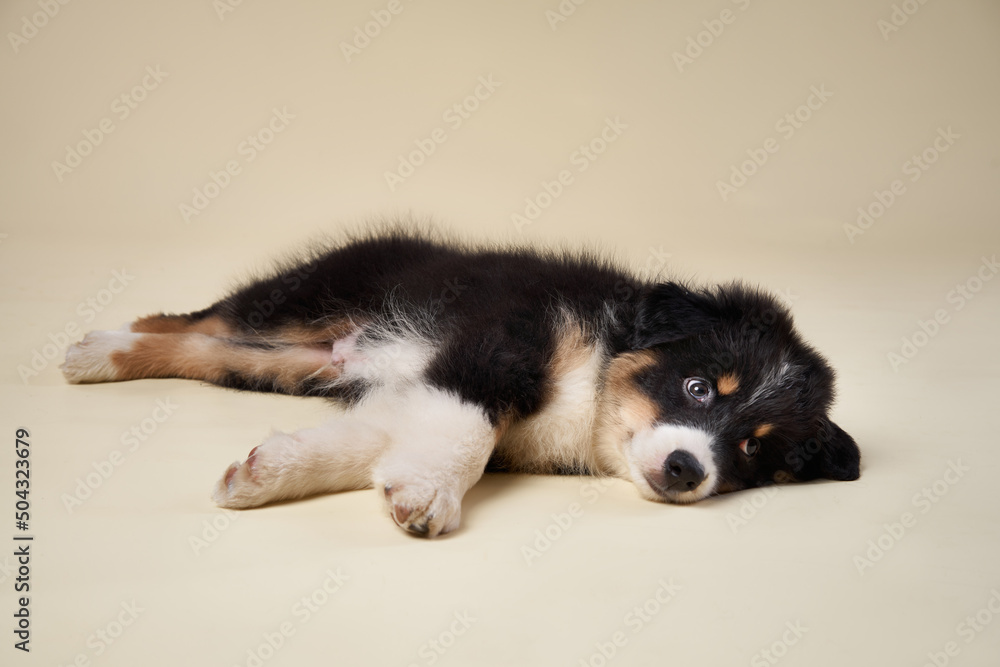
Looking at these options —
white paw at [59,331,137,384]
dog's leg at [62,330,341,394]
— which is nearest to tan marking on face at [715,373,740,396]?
dog's leg at [62,330,341,394]

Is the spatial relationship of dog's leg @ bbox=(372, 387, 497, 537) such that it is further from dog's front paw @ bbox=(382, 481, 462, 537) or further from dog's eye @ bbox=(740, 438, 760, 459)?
dog's eye @ bbox=(740, 438, 760, 459)

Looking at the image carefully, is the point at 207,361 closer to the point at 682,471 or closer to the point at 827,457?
the point at 682,471

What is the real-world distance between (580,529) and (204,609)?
124 centimetres

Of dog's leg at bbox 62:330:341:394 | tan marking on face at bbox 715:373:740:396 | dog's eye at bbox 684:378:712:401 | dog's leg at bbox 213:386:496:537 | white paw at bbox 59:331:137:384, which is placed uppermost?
tan marking on face at bbox 715:373:740:396

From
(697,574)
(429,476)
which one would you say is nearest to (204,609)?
(429,476)

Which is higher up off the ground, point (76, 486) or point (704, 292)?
point (704, 292)

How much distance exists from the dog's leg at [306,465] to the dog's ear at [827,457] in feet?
5.41

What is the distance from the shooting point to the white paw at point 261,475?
2.87 metres

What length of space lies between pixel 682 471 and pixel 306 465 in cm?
131

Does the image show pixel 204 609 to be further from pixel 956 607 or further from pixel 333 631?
pixel 956 607

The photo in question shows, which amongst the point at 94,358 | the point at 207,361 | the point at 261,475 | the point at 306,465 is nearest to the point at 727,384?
the point at 306,465

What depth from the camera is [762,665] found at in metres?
2.17

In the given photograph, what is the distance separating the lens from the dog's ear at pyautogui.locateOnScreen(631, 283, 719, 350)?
334cm

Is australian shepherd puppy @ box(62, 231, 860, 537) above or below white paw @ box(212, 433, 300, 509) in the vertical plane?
above
